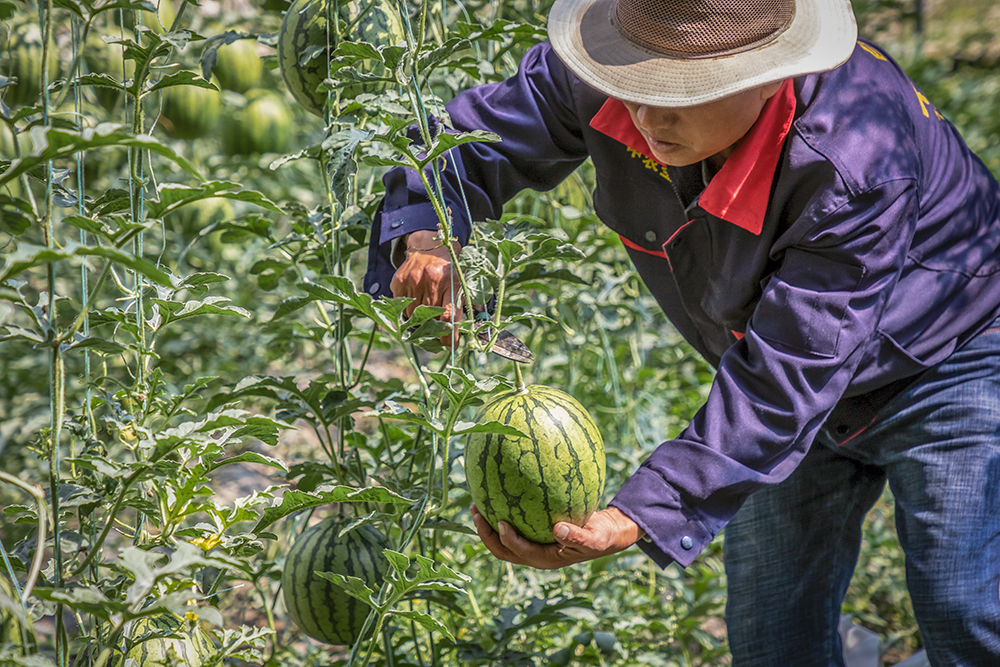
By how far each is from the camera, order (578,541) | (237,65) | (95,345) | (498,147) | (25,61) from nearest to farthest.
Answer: (95,345)
(578,541)
(498,147)
(25,61)
(237,65)

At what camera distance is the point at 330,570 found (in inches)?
66.2

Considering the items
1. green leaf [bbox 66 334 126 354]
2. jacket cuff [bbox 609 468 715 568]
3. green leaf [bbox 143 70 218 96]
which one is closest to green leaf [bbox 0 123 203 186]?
green leaf [bbox 66 334 126 354]

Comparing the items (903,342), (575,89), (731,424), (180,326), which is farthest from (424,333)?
(180,326)

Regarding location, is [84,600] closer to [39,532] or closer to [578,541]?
[39,532]

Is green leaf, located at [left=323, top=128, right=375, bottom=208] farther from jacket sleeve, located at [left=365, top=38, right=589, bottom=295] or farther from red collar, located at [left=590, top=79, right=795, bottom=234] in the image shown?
red collar, located at [left=590, top=79, right=795, bottom=234]

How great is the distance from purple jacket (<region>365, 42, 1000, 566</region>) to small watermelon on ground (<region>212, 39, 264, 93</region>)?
1280mm

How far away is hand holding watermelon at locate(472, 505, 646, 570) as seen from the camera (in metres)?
1.43

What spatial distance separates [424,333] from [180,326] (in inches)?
98.6

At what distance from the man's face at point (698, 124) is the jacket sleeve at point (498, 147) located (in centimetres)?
30

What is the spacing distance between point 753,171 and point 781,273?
0.61 feet

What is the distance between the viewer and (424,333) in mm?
1441

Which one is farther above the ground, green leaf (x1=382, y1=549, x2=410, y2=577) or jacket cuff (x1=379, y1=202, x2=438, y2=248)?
jacket cuff (x1=379, y1=202, x2=438, y2=248)

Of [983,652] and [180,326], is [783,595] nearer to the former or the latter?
[983,652]

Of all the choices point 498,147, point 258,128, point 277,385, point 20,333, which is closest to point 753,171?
point 498,147
